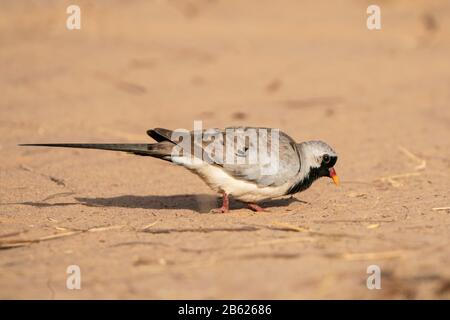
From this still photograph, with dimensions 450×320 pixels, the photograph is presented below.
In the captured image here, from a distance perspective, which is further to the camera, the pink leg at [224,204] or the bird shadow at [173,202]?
the bird shadow at [173,202]

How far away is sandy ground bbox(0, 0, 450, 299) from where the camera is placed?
186 inches

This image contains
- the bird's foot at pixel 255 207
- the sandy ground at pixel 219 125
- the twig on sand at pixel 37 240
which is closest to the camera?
the sandy ground at pixel 219 125

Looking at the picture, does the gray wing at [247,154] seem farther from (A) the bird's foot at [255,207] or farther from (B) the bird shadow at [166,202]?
(B) the bird shadow at [166,202]

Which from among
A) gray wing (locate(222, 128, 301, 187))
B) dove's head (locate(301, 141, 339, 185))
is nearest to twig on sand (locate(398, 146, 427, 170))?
dove's head (locate(301, 141, 339, 185))

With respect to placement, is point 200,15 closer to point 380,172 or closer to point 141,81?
point 141,81

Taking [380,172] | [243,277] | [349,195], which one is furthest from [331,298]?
[380,172]

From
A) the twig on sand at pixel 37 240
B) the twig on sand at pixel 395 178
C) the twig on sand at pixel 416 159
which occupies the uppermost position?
the twig on sand at pixel 416 159

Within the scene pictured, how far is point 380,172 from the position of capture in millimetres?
7301

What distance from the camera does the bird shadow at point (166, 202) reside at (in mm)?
6414

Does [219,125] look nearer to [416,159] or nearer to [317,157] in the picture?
[416,159]

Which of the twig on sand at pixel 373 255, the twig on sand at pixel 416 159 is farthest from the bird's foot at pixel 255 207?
the twig on sand at pixel 416 159

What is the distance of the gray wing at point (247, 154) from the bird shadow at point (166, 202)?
0.52 m

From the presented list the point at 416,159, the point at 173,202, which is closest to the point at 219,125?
the point at 416,159
